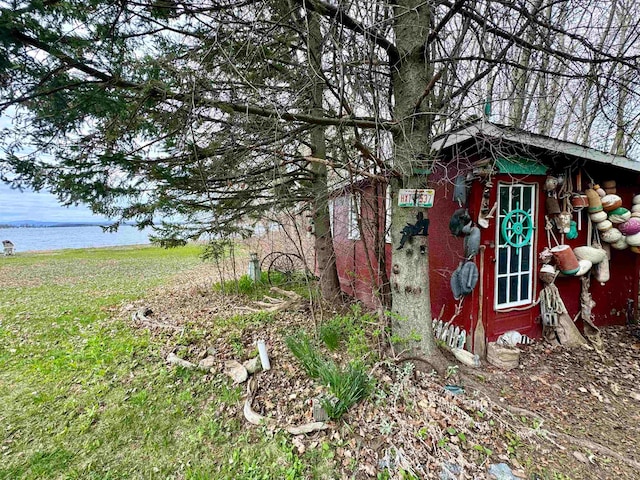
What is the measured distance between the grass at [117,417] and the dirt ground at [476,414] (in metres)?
0.21

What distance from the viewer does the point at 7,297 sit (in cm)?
782

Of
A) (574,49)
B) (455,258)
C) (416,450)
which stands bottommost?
(416,450)

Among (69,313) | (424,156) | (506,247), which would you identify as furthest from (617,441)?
(69,313)

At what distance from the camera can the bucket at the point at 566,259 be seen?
13.0 feet

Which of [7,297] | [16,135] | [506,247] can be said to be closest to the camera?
[16,135]

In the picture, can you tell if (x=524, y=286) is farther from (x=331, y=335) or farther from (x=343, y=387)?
(x=343, y=387)

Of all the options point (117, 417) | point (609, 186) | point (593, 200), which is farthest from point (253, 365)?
point (609, 186)

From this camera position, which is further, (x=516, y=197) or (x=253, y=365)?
(x=516, y=197)

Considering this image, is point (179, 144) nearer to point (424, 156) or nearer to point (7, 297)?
point (424, 156)

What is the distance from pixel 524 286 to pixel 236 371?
4.01m

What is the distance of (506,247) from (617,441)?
2182 mm

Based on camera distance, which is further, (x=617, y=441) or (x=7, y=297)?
(x=7, y=297)

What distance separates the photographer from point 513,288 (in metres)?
4.02

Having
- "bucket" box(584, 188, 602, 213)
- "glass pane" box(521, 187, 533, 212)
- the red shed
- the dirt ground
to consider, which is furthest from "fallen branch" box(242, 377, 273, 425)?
"bucket" box(584, 188, 602, 213)
